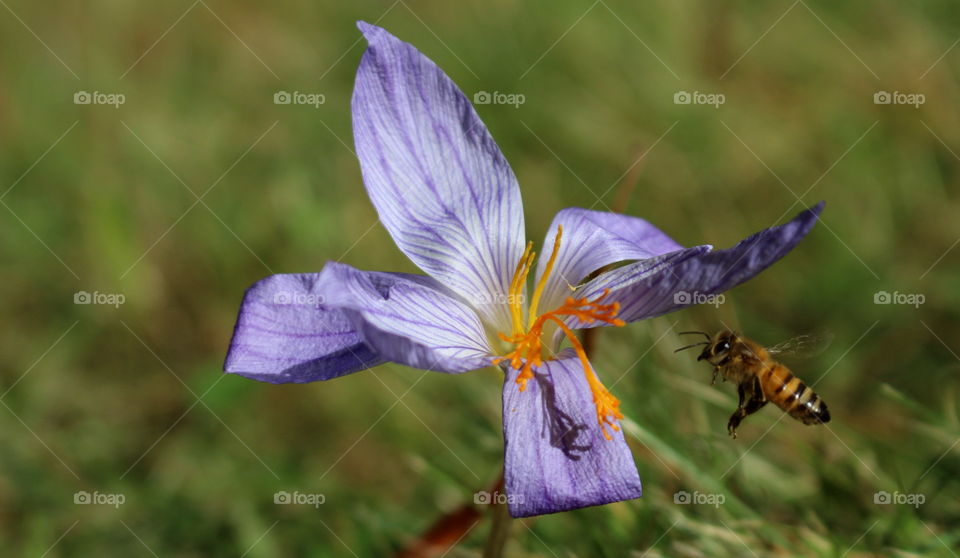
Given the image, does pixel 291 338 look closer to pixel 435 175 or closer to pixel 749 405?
pixel 435 175

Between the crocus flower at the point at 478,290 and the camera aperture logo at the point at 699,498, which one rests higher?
the crocus flower at the point at 478,290

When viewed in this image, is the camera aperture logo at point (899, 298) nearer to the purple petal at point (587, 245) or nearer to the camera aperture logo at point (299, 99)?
the purple petal at point (587, 245)

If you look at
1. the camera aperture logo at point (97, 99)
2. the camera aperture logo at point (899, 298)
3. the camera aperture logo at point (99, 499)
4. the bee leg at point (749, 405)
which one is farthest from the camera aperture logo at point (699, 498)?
the camera aperture logo at point (97, 99)

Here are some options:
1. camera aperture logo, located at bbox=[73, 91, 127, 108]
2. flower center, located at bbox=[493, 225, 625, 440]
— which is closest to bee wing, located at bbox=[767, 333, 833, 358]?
flower center, located at bbox=[493, 225, 625, 440]

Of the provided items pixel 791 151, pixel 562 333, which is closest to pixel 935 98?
pixel 791 151

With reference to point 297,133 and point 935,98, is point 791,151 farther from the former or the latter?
point 297,133

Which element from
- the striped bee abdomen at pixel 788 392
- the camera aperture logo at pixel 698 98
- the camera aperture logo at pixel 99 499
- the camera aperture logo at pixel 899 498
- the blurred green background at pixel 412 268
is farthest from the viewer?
the camera aperture logo at pixel 698 98

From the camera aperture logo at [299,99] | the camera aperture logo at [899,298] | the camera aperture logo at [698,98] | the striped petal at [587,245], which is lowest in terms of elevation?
the camera aperture logo at [899,298]
